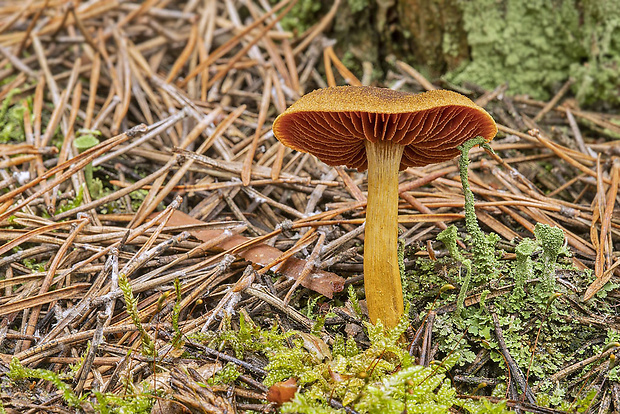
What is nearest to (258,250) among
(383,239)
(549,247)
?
(383,239)

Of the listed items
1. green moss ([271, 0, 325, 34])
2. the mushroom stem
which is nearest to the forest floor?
the mushroom stem

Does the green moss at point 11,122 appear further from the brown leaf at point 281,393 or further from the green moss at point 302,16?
the brown leaf at point 281,393

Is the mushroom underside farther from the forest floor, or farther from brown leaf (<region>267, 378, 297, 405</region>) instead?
brown leaf (<region>267, 378, 297, 405</region>)

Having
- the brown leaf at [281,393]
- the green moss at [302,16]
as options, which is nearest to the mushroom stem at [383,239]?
the brown leaf at [281,393]

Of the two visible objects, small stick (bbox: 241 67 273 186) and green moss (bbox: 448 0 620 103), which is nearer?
small stick (bbox: 241 67 273 186)

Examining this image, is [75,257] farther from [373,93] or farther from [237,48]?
[237,48]

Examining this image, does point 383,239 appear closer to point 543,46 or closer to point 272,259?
point 272,259

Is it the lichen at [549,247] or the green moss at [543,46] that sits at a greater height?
the green moss at [543,46]
